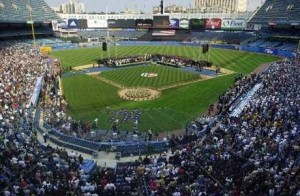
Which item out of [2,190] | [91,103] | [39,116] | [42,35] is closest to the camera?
[2,190]

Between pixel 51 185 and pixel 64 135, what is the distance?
28.3ft

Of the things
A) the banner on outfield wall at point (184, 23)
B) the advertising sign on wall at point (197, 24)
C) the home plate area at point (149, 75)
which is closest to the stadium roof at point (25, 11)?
the home plate area at point (149, 75)

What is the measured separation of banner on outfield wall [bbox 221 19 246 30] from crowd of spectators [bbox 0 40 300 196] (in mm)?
63756

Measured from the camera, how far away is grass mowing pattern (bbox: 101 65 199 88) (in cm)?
3984

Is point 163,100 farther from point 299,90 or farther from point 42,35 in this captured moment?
point 42,35

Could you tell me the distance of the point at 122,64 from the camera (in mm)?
51406

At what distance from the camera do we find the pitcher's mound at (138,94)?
33.7 meters

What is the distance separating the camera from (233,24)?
3383 inches

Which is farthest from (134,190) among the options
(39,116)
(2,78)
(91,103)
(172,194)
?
(2,78)

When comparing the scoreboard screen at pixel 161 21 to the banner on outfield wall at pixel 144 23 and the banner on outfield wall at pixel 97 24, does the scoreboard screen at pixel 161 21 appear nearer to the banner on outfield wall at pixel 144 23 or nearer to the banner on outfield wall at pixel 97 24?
the banner on outfield wall at pixel 144 23

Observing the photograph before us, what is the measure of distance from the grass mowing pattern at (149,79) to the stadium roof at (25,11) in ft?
102

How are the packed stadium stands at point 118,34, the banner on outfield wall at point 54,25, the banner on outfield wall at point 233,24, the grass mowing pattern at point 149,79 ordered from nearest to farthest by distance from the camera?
the grass mowing pattern at point 149,79 < the banner on outfield wall at point 54,25 < the banner on outfield wall at point 233,24 < the packed stadium stands at point 118,34

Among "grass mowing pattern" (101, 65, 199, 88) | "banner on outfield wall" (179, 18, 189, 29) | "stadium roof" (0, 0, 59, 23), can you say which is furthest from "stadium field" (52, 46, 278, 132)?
"banner on outfield wall" (179, 18, 189, 29)

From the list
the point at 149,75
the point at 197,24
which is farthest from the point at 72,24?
the point at 149,75
